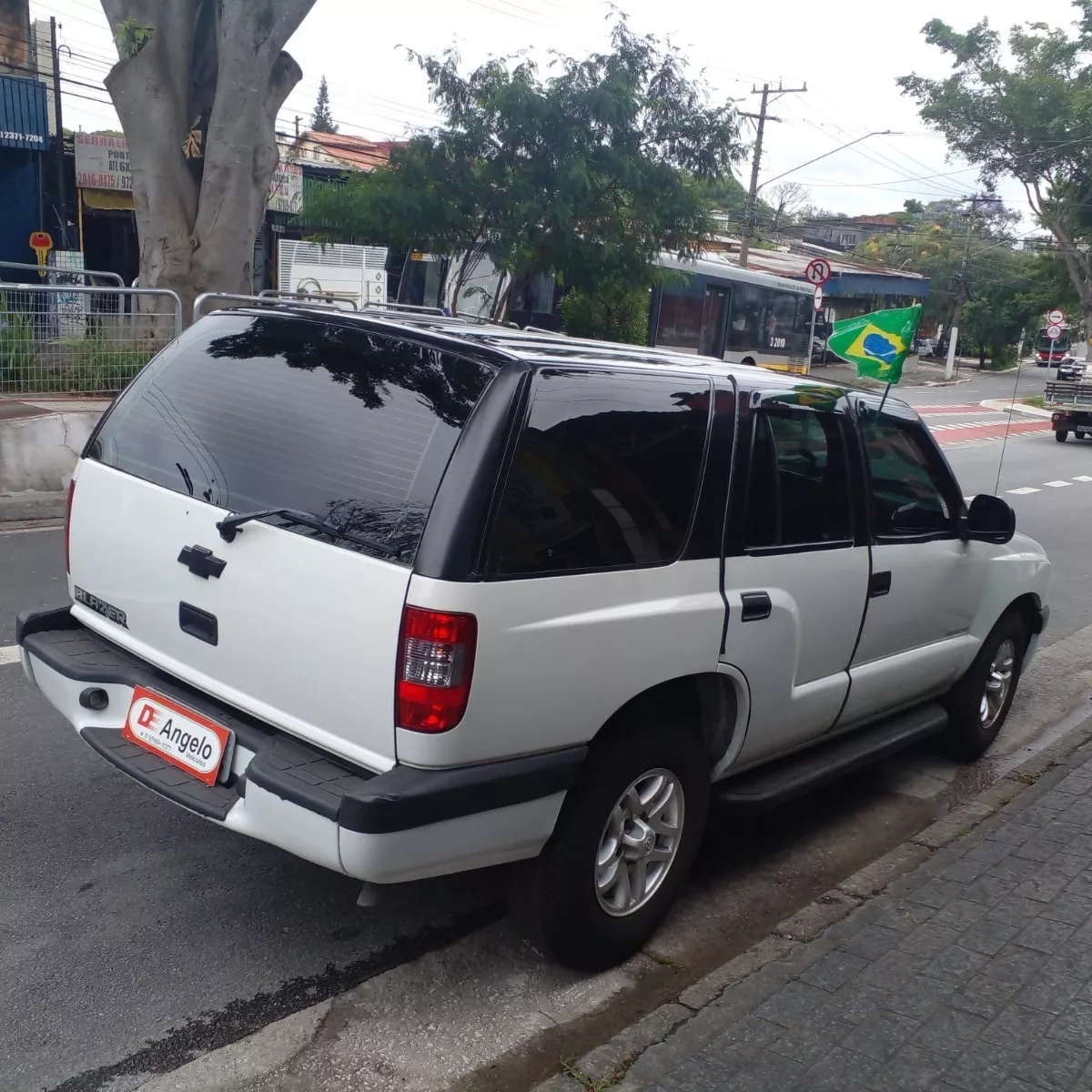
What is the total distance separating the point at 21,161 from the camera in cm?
2225

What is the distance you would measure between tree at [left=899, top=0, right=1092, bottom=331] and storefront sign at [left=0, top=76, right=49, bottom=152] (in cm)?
3431

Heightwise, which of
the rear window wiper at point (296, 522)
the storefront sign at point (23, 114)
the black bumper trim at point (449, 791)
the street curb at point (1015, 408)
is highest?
the storefront sign at point (23, 114)

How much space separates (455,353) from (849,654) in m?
1.98

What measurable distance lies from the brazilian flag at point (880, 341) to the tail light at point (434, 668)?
2.64 meters

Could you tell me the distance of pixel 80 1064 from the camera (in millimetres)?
2740

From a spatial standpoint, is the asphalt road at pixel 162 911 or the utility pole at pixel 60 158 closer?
the asphalt road at pixel 162 911

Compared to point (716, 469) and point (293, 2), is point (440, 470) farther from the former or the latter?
point (293, 2)

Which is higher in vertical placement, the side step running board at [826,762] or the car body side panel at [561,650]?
the car body side panel at [561,650]

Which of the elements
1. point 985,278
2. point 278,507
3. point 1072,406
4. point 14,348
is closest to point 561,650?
point 278,507

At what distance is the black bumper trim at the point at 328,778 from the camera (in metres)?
2.65

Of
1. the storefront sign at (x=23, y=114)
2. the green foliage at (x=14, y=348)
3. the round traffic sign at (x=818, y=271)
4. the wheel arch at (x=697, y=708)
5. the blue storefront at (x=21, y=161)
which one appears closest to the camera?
the wheel arch at (x=697, y=708)

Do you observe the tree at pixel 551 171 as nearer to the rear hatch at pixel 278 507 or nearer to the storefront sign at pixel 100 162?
the storefront sign at pixel 100 162

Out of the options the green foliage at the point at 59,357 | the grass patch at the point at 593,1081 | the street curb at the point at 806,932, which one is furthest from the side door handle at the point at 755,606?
the green foliage at the point at 59,357

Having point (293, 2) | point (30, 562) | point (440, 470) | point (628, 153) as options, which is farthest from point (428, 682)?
point (628, 153)
